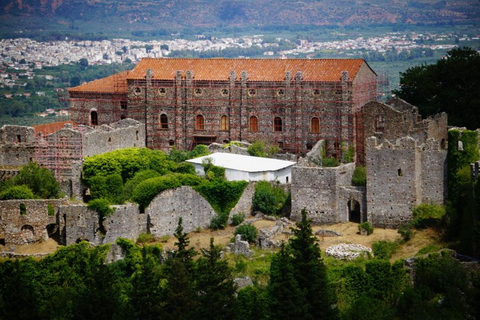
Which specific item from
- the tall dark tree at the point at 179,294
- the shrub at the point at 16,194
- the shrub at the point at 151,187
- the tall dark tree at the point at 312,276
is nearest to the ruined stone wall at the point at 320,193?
the shrub at the point at 151,187

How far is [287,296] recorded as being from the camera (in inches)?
1740

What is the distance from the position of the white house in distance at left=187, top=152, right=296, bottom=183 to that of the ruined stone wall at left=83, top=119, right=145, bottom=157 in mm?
4792

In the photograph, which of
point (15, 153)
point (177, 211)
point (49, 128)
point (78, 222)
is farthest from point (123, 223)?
point (49, 128)

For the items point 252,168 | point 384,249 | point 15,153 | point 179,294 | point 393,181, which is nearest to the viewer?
point 179,294

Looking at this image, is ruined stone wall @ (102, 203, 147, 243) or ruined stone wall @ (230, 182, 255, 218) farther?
ruined stone wall @ (230, 182, 255, 218)

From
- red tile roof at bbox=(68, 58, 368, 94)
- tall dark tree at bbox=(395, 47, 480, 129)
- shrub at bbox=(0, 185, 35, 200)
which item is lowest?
shrub at bbox=(0, 185, 35, 200)

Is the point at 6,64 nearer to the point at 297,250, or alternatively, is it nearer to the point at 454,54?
the point at 454,54

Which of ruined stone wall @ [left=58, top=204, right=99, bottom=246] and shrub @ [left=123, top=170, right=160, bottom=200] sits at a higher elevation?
shrub @ [left=123, top=170, right=160, bottom=200]

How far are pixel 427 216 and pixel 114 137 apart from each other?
18.6 m

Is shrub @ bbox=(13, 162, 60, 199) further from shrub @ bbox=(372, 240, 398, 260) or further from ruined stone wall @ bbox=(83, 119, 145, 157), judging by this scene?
shrub @ bbox=(372, 240, 398, 260)

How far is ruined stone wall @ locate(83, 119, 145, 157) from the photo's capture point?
196ft

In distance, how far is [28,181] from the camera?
5684 centimetres

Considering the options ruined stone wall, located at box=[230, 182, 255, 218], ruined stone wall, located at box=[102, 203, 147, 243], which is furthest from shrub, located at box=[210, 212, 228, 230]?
ruined stone wall, located at box=[102, 203, 147, 243]

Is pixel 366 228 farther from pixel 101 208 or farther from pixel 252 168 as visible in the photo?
pixel 101 208
